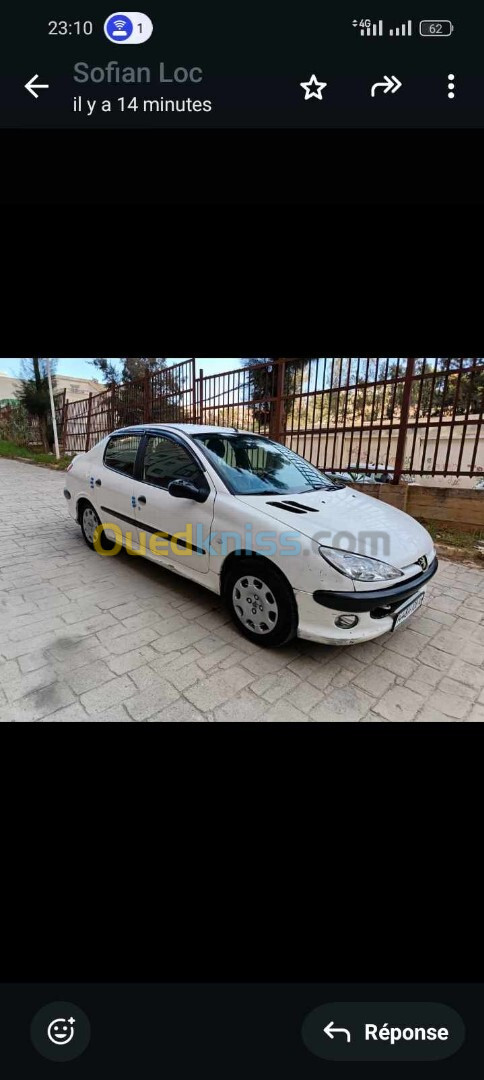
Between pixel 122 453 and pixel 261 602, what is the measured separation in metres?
2.19

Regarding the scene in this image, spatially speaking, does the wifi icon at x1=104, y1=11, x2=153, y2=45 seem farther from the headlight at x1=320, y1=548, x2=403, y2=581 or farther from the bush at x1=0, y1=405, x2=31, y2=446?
the bush at x1=0, y1=405, x2=31, y2=446

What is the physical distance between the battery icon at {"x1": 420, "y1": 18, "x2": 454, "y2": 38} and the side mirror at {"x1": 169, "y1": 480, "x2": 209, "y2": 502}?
214 centimetres

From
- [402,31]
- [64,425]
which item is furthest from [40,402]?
[402,31]

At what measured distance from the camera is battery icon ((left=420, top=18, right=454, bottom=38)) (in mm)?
841

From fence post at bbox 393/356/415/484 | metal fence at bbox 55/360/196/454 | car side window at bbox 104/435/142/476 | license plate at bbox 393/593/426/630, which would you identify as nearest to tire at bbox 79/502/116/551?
car side window at bbox 104/435/142/476

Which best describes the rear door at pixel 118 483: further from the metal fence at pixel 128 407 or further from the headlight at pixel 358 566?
the metal fence at pixel 128 407

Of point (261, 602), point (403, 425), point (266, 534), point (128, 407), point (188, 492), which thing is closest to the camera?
point (266, 534)

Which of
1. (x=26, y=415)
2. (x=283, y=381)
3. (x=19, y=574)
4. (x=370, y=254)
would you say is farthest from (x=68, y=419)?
(x=370, y=254)

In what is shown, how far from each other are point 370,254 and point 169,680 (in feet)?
6.86

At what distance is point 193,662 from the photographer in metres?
2.39

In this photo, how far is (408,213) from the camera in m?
0.95

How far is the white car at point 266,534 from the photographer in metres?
2.20

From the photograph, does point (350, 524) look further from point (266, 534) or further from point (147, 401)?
point (147, 401)

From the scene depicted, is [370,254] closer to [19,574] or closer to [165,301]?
[165,301]
